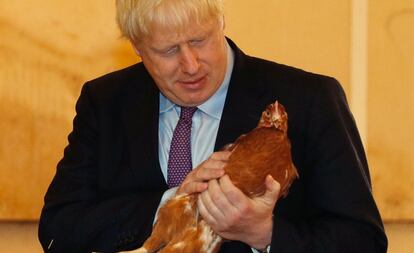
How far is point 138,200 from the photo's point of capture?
177 cm

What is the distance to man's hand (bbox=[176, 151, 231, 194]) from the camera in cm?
151

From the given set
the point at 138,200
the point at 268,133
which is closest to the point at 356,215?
the point at 268,133

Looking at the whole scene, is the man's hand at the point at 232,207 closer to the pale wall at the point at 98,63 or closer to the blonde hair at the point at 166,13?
the blonde hair at the point at 166,13

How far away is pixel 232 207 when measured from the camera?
1.49 metres

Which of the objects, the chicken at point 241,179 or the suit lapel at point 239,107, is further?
the suit lapel at point 239,107

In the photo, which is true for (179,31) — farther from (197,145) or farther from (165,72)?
(197,145)

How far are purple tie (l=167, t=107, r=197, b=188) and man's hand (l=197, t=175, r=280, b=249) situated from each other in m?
0.27

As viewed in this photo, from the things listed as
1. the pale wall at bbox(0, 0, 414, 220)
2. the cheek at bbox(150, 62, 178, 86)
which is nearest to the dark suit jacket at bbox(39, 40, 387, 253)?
the cheek at bbox(150, 62, 178, 86)

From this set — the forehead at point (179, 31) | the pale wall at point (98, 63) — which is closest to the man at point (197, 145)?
the forehead at point (179, 31)

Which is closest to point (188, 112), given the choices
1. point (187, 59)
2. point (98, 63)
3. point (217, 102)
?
point (217, 102)

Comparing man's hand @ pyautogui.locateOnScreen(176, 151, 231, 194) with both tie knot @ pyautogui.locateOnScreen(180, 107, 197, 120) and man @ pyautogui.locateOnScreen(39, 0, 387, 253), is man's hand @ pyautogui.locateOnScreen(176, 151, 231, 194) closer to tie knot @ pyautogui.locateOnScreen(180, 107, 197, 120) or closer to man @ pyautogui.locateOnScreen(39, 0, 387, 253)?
man @ pyautogui.locateOnScreen(39, 0, 387, 253)

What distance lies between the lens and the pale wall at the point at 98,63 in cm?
274

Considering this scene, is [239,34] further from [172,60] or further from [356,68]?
[172,60]

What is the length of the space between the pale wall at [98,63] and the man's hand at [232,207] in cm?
130
